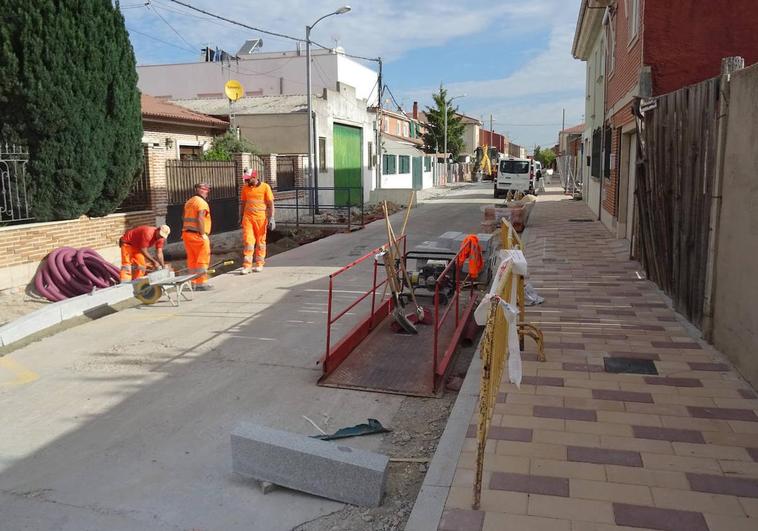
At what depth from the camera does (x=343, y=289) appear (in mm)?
9656

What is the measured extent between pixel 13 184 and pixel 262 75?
33.5m

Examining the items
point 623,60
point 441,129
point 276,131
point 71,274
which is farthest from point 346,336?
point 441,129

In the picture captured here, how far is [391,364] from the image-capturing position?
243 inches

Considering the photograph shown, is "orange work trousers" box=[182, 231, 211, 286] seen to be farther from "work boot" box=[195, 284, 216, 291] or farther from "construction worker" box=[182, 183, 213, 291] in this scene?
"work boot" box=[195, 284, 216, 291]

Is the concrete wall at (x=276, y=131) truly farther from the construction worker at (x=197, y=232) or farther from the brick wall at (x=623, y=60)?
the construction worker at (x=197, y=232)

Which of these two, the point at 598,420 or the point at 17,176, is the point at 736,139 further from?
the point at 17,176

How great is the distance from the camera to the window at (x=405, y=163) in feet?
131

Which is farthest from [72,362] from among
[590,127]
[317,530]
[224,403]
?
[590,127]

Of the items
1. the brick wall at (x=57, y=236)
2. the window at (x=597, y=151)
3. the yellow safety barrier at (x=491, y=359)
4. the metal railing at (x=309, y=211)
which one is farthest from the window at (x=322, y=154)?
the yellow safety barrier at (x=491, y=359)

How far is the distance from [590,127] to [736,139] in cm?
1874

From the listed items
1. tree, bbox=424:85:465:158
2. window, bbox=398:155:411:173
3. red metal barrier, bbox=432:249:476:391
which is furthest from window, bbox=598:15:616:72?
tree, bbox=424:85:465:158

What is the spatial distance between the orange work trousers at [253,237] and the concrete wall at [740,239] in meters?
7.52

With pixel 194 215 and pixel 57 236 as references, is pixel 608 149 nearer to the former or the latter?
pixel 194 215

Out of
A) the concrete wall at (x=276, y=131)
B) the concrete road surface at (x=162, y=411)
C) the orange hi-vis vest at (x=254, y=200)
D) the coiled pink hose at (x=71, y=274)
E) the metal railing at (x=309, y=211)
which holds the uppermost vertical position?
the concrete wall at (x=276, y=131)
